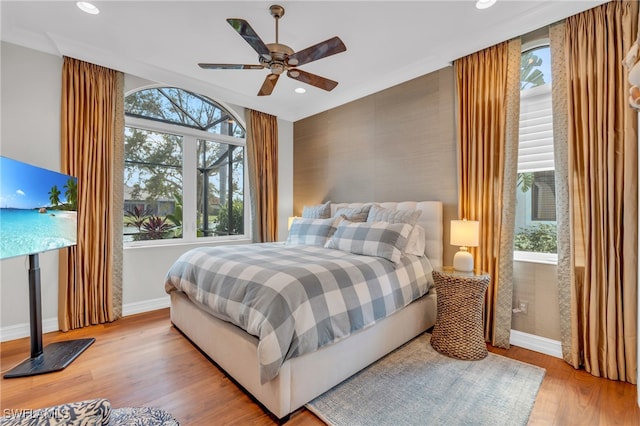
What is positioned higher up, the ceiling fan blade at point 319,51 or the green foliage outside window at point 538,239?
the ceiling fan blade at point 319,51

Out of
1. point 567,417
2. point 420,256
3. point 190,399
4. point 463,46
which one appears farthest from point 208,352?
point 463,46

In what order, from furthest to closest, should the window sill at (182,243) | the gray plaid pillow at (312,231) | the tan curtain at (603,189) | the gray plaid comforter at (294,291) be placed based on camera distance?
the window sill at (182,243)
the gray plaid pillow at (312,231)
the tan curtain at (603,189)
the gray plaid comforter at (294,291)

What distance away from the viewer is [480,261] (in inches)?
107

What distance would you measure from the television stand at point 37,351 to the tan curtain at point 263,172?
8.07ft

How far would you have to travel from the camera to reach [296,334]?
164cm

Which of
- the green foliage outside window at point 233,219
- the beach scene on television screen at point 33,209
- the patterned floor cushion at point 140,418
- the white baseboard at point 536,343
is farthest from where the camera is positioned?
the green foliage outside window at point 233,219

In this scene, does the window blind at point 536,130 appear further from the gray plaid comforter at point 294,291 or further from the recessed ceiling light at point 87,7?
the recessed ceiling light at point 87,7

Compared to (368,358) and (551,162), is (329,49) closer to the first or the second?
(551,162)

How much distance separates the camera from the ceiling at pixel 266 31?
7.64 ft

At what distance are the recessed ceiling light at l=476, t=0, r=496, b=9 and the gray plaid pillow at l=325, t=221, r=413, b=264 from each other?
184 centimetres

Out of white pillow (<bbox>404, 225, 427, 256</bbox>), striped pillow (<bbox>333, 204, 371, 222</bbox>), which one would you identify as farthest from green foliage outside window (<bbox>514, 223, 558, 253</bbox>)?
striped pillow (<bbox>333, 204, 371, 222</bbox>)

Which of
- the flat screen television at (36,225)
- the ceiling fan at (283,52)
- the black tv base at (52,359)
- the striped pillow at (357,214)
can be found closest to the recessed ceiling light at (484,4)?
the ceiling fan at (283,52)

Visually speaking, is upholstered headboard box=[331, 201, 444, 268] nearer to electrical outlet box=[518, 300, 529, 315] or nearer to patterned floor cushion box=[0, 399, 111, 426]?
electrical outlet box=[518, 300, 529, 315]

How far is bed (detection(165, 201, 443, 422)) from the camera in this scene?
5.44 ft
